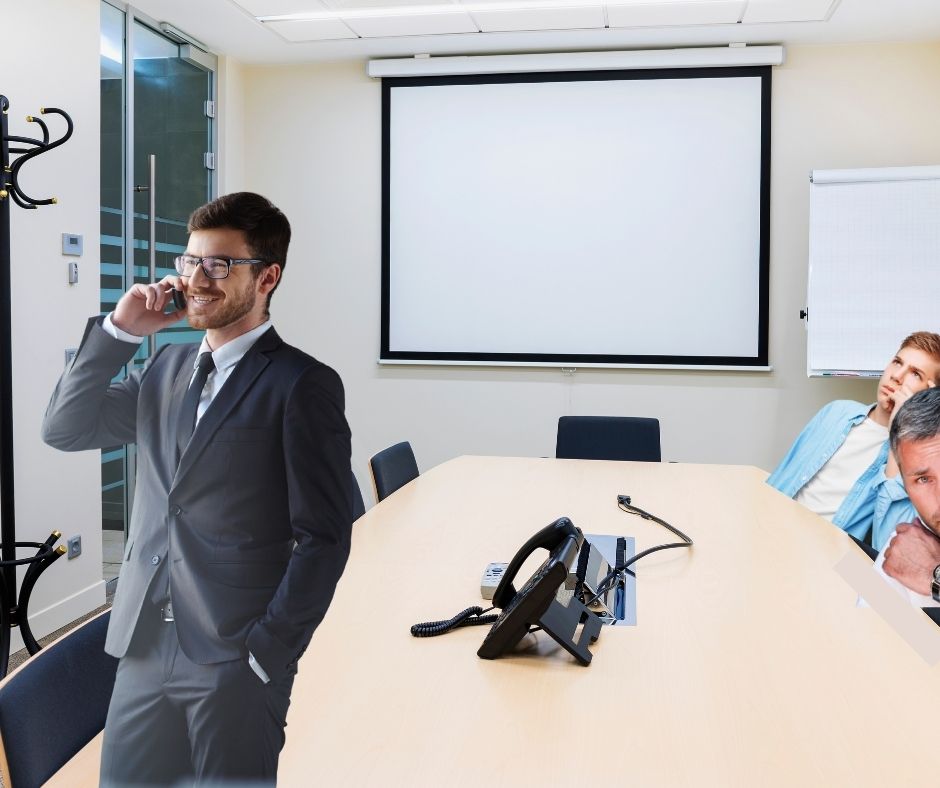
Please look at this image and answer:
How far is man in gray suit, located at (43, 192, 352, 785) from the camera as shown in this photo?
382mm

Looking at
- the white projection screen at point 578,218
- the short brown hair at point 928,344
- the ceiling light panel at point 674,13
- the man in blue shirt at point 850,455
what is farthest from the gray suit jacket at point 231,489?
the white projection screen at point 578,218

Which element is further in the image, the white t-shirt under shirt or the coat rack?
the white t-shirt under shirt

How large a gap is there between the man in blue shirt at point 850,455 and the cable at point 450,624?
3.44 feet

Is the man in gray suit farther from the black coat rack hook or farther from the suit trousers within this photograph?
the black coat rack hook

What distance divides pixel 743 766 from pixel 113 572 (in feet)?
2.98

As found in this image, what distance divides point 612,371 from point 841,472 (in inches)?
80.8

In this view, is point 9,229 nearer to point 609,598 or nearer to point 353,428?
point 353,428

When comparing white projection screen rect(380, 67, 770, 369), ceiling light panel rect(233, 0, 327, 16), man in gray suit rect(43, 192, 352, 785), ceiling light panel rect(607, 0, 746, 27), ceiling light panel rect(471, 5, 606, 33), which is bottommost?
man in gray suit rect(43, 192, 352, 785)

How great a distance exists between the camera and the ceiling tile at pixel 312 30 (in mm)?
3908

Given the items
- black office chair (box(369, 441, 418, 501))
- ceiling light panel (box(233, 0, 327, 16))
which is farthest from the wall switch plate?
ceiling light panel (box(233, 0, 327, 16))

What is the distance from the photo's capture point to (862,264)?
408cm

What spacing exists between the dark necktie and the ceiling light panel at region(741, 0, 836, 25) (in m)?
4.04

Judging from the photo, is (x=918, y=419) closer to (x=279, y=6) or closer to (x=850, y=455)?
(x=850, y=455)

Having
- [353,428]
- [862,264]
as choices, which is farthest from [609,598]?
[862,264]
